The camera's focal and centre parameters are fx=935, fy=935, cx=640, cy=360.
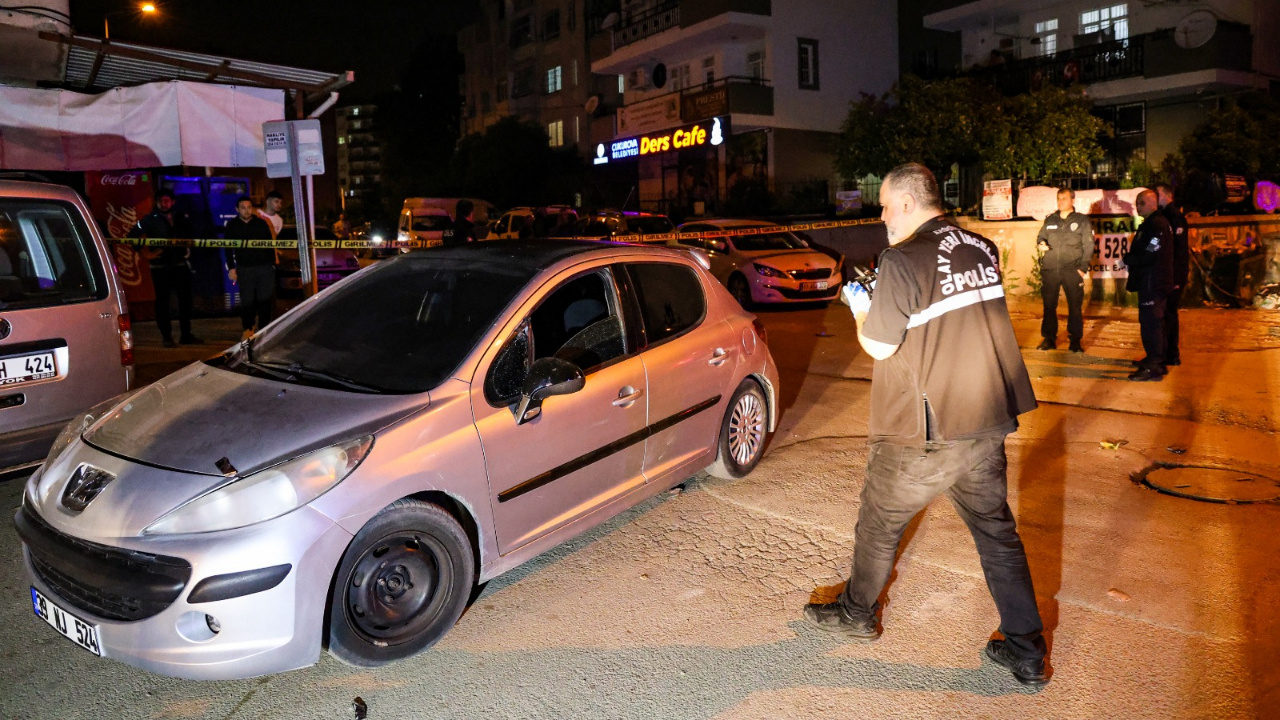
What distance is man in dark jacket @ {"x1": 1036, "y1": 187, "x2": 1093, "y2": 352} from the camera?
9.89 meters

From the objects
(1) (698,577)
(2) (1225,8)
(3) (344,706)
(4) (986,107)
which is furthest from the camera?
(2) (1225,8)

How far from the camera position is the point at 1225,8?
2236 cm

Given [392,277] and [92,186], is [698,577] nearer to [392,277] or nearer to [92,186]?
[392,277]

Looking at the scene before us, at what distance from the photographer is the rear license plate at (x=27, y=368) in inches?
200

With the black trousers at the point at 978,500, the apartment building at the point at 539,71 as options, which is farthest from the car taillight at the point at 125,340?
the apartment building at the point at 539,71

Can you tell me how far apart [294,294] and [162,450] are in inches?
610

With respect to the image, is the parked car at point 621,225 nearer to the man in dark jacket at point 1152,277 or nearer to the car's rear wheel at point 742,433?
the man in dark jacket at point 1152,277

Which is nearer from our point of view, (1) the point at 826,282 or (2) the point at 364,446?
(2) the point at 364,446

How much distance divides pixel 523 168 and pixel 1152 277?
105 ft

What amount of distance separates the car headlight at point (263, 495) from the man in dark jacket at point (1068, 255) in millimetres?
8612

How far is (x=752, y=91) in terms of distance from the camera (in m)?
28.1

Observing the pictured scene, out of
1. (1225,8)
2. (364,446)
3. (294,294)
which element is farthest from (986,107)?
(364,446)

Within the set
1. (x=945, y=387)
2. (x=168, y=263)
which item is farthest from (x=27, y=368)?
(x=168, y=263)

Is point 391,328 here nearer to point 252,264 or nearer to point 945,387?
point 945,387
